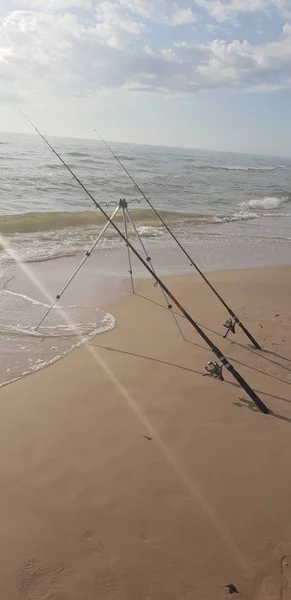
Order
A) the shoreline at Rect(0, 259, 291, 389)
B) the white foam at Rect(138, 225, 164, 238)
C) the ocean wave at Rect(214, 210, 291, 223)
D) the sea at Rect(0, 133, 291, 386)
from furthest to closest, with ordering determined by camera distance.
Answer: the ocean wave at Rect(214, 210, 291, 223) < the white foam at Rect(138, 225, 164, 238) < the sea at Rect(0, 133, 291, 386) < the shoreline at Rect(0, 259, 291, 389)

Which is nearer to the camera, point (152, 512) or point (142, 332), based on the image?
point (152, 512)

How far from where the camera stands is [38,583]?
234cm

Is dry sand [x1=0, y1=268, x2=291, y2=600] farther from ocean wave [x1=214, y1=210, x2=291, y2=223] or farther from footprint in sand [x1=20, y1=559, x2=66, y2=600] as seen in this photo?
ocean wave [x1=214, y1=210, x2=291, y2=223]

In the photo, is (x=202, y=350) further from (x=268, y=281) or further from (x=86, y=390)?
(x=268, y=281)

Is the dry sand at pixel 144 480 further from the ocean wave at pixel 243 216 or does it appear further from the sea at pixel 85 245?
the ocean wave at pixel 243 216

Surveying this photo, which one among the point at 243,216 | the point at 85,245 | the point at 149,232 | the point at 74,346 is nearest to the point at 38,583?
the point at 74,346

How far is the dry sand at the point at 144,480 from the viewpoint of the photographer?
240 cm

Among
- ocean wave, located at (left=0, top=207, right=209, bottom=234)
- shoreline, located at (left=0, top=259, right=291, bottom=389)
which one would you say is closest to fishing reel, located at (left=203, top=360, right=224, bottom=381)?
shoreline, located at (left=0, top=259, right=291, bottom=389)

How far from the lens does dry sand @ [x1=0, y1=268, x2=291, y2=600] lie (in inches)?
94.3

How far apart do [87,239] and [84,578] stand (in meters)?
10.9

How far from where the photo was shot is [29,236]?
41.7 ft

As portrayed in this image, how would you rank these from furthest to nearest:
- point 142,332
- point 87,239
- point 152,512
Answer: point 87,239 → point 142,332 → point 152,512

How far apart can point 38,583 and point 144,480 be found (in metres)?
0.97

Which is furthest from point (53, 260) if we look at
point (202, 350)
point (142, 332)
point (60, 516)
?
point (60, 516)
